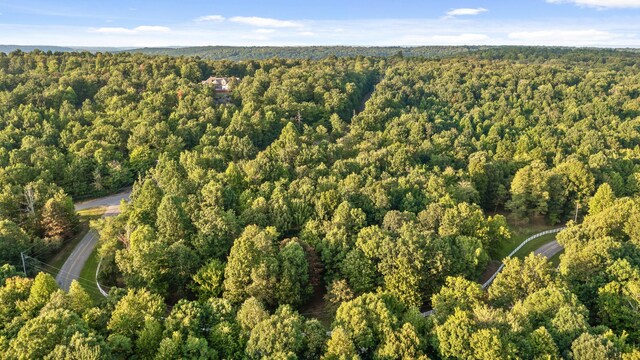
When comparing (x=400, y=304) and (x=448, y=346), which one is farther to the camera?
(x=400, y=304)

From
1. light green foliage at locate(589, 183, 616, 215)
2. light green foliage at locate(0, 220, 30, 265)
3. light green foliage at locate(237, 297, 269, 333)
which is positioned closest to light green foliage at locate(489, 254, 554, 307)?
light green foliage at locate(237, 297, 269, 333)

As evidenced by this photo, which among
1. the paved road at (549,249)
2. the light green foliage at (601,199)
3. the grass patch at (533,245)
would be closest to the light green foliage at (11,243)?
the grass patch at (533,245)

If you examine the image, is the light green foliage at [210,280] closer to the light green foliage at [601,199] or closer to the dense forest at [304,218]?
the dense forest at [304,218]

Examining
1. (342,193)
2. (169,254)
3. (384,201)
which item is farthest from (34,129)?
(384,201)

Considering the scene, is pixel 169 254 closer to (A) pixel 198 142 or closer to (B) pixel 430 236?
(B) pixel 430 236

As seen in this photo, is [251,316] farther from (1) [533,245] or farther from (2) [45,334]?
(1) [533,245]

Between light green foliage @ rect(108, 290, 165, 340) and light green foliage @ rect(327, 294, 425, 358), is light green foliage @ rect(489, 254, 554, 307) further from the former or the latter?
light green foliage @ rect(108, 290, 165, 340)
